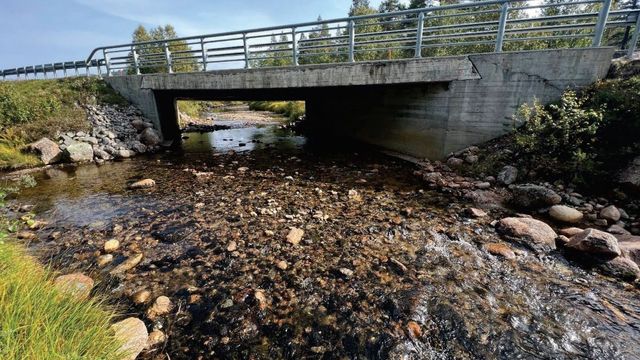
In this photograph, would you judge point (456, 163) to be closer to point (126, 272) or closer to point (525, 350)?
point (525, 350)

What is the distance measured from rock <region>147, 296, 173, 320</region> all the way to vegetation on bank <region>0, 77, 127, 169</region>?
40.4ft

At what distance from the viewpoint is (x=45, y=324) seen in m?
2.42

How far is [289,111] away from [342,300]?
96.2 feet

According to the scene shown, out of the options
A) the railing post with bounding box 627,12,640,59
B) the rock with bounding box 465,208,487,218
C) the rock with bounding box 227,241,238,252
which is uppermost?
the railing post with bounding box 627,12,640,59

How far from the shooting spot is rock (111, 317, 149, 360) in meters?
3.07

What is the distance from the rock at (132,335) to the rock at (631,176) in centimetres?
934

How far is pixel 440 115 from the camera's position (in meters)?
10.5

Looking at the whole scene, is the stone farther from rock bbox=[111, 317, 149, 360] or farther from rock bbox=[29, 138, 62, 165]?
rock bbox=[29, 138, 62, 165]

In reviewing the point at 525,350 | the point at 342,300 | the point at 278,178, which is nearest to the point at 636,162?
the point at 525,350

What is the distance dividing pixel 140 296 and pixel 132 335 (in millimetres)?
1062

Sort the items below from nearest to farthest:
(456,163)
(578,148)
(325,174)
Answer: (578,148) < (456,163) < (325,174)

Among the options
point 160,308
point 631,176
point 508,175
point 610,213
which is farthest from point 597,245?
point 160,308

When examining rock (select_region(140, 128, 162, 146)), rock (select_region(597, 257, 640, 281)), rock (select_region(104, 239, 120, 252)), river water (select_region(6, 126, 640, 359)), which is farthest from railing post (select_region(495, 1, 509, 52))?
rock (select_region(140, 128, 162, 146))

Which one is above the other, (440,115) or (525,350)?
(440,115)
